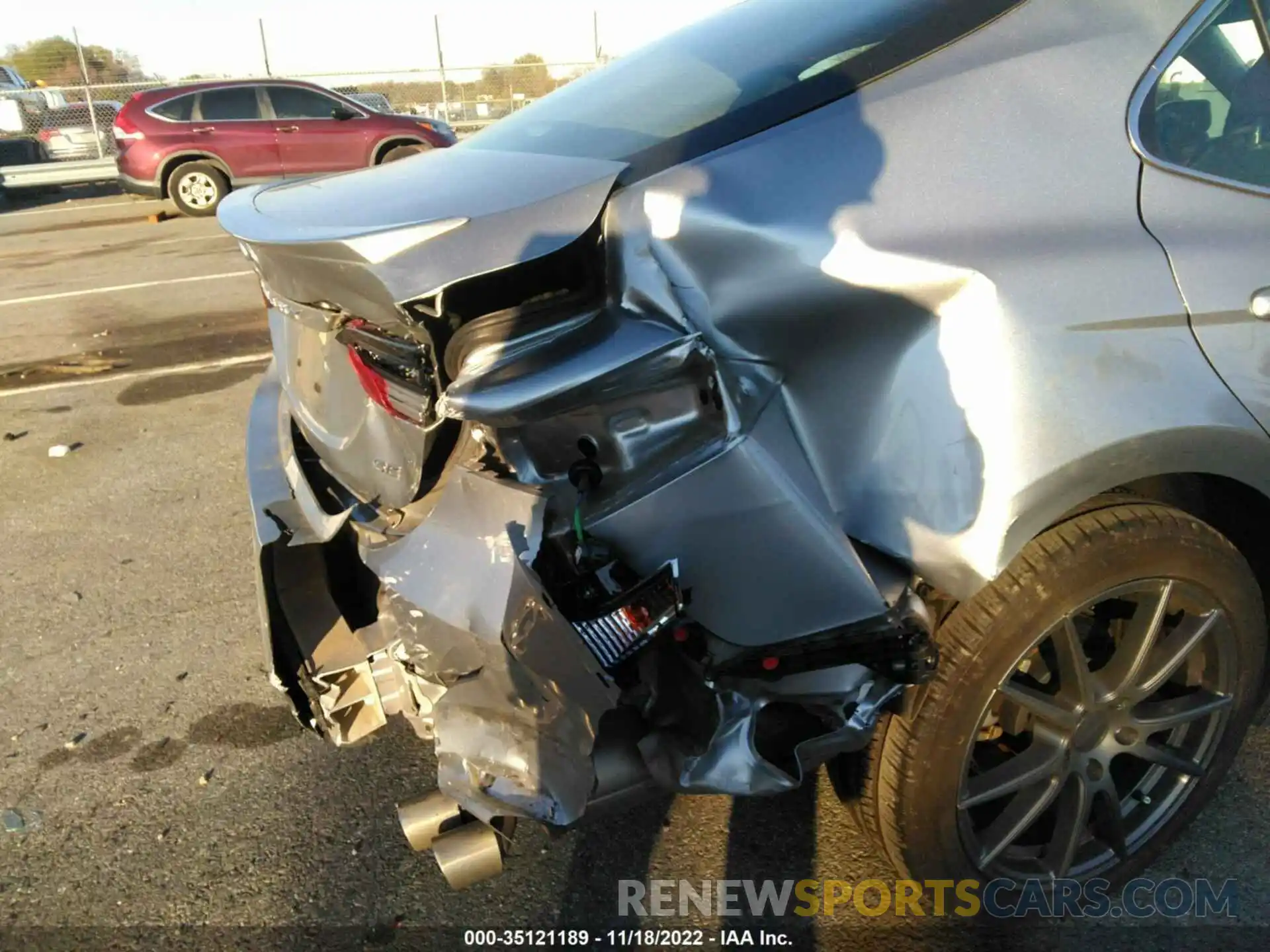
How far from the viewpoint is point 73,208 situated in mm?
16109

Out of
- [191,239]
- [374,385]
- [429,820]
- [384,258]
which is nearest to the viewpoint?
[384,258]

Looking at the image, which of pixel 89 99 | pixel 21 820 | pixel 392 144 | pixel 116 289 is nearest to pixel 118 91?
pixel 89 99

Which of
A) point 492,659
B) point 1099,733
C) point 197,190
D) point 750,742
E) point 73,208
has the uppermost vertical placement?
point 492,659

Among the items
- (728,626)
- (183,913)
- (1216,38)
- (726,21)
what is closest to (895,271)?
(728,626)

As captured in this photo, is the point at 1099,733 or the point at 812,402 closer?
the point at 812,402

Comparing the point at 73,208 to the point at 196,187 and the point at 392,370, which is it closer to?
the point at 196,187

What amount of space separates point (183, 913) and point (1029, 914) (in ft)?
6.43

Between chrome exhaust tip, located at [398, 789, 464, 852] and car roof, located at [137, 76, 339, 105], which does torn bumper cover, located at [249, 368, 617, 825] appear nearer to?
chrome exhaust tip, located at [398, 789, 464, 852]

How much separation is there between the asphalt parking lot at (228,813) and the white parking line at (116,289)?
5.19 meters

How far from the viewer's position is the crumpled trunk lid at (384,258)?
1543 mm

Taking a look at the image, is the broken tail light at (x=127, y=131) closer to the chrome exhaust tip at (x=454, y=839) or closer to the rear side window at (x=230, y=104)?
the rear side window at (x=230, y=104)

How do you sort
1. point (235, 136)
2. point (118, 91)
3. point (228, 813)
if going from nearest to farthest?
1. point (228, 813)
2. point (235, 136)
3. point (118, 91)

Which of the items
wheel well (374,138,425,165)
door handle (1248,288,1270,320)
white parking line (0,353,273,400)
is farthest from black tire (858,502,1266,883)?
wheel well (374,138,425,165)

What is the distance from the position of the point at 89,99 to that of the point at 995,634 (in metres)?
22.5
